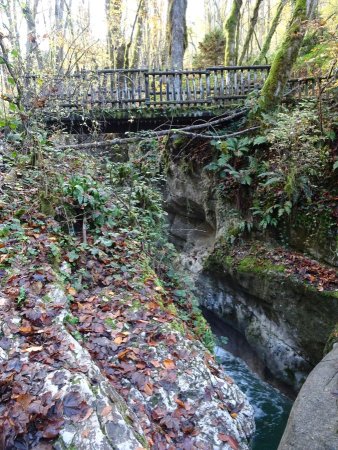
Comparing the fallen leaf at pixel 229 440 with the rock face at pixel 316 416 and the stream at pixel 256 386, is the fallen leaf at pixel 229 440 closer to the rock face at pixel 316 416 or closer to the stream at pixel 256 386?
the rock face at pixel 316 416

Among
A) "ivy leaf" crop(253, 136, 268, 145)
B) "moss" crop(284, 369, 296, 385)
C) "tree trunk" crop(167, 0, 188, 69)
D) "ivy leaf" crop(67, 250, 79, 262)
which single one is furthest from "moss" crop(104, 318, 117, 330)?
"tree trunk" crop(167, 0, 188, 69)

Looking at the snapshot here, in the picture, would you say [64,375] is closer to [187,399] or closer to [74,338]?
[74,338]

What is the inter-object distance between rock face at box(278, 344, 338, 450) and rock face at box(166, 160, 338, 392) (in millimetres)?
2140

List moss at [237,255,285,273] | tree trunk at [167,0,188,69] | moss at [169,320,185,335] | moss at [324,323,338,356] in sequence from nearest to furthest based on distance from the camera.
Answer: moss at [169,320,185,335] → moss at [324,323,338,356] → moss at [237,255,285,273] → tree trunk at [167,0,188,69]

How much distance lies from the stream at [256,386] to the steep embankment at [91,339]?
2.20 metres

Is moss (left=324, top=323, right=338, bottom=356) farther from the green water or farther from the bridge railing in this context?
the bridge railing

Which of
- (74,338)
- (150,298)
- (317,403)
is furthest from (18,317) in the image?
(317,403)

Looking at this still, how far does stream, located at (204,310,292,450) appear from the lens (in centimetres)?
654

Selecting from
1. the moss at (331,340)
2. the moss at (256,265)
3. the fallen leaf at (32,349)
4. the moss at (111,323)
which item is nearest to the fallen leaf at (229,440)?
the moss at (111,323)

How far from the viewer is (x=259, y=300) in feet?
26.6

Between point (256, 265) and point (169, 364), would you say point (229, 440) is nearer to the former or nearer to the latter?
point (169, 364)

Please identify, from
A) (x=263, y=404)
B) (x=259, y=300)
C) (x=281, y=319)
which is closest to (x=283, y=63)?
(x=259, y=300)

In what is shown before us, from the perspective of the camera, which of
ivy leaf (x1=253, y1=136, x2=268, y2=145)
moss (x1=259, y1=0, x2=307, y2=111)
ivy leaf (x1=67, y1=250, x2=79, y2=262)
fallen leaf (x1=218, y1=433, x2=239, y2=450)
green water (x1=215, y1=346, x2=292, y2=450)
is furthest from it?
moss (x1=259, y1=0, x2=307, y2=111)

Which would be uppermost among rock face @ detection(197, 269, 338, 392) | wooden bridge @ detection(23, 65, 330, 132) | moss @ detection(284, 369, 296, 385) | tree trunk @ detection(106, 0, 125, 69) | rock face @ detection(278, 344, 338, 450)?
tree trunk @ detection(106, 0, 125, 69)
